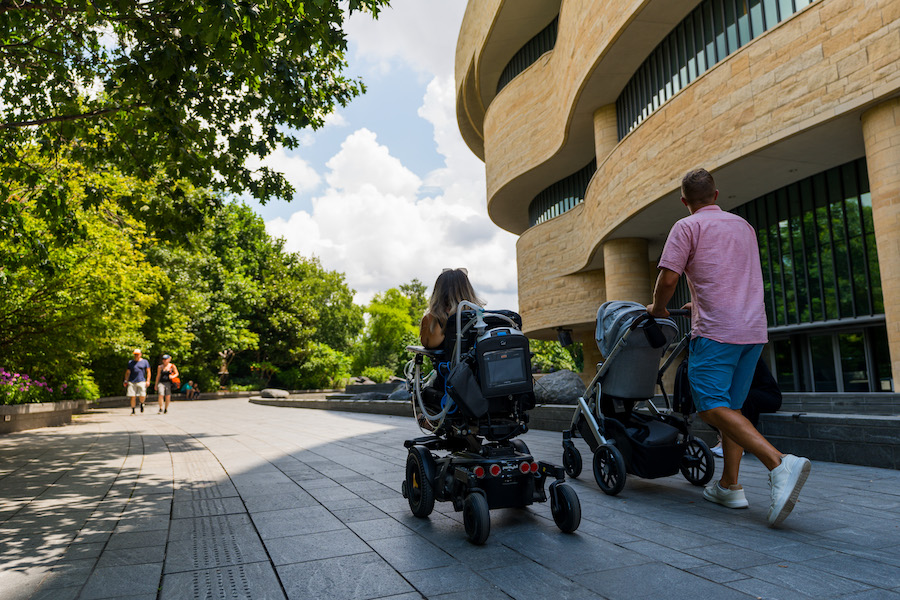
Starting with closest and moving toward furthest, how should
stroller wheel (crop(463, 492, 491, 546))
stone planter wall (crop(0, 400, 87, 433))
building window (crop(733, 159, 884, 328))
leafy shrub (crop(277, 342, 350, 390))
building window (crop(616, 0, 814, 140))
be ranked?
stroller wheel (crop(463, 492, 491, 546)) → stone planter wall (crop(0, 400, 87, 433)) → building window (crop(616, 0, 814, 140)) → building window (crop(733, 159, 884, 328)) → leafy shrub (crop(277, 342, 350, 390))

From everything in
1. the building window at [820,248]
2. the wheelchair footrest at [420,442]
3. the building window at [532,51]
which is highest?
the building window at [532,51]

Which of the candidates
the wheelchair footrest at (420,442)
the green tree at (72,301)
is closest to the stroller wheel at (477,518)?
the wheelchair footrest at (420,442)

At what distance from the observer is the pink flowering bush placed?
12437mm

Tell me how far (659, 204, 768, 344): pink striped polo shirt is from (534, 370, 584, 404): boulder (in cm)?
817

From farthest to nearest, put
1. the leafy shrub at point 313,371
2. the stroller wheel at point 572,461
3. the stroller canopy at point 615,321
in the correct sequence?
the leafy shrub at point 313,371
the stroller wheel at point 572,461
the stroller canopy at point 615,321

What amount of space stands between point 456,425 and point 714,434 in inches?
173

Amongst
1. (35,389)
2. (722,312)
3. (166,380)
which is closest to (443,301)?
(722,312)

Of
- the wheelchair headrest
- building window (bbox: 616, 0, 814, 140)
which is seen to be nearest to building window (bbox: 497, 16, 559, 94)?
building window (bbox: 616, 0, 814, 140)

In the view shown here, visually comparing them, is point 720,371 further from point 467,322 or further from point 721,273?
point 467,322

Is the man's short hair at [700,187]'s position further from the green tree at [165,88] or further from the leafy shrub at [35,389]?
the leafy shrub at [35,389]

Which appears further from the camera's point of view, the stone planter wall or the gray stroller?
the stone planter wall

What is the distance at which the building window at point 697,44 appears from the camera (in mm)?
13047

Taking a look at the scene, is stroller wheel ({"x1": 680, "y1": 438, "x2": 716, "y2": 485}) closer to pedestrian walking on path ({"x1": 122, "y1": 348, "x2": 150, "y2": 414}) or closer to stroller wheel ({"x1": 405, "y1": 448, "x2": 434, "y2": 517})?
stroller wheel ({"x1": 405, "y1": 448, "x2": 434, "y2": 517})

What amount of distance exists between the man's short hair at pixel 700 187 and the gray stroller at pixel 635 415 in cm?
87
